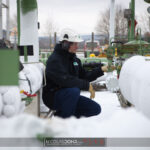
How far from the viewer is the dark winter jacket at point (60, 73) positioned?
8.00ft

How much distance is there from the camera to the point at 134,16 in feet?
15.2

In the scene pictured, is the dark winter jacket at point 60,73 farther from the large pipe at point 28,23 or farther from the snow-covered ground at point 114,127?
the snow-covered ground at point 114,127

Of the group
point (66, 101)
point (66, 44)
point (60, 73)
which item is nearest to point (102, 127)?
point (66, 101)

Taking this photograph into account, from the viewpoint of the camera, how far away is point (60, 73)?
2434 millimetres

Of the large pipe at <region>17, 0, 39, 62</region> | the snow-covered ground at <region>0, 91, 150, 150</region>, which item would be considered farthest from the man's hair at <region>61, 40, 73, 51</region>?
the snow-covered ground at <region>0, 91, 150, 150</region>

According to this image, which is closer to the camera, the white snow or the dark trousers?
the white snow

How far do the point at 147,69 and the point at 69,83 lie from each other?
37.3 inches

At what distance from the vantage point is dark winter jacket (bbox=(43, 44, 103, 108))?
244 centimetres

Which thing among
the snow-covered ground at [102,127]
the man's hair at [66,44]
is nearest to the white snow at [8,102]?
the snow-covered ground at [102,127]

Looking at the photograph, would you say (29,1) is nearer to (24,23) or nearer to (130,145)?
(24,23)

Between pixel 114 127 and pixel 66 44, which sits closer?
pixel 114 127

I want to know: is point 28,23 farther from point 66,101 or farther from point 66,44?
point 66,101

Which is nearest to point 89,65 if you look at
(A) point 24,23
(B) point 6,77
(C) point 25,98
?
(A) point 24,23

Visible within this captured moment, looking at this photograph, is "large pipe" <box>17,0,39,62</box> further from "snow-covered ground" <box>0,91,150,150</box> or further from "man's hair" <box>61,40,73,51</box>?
"snow-covered ground" <box>0,91,150,150</box>
